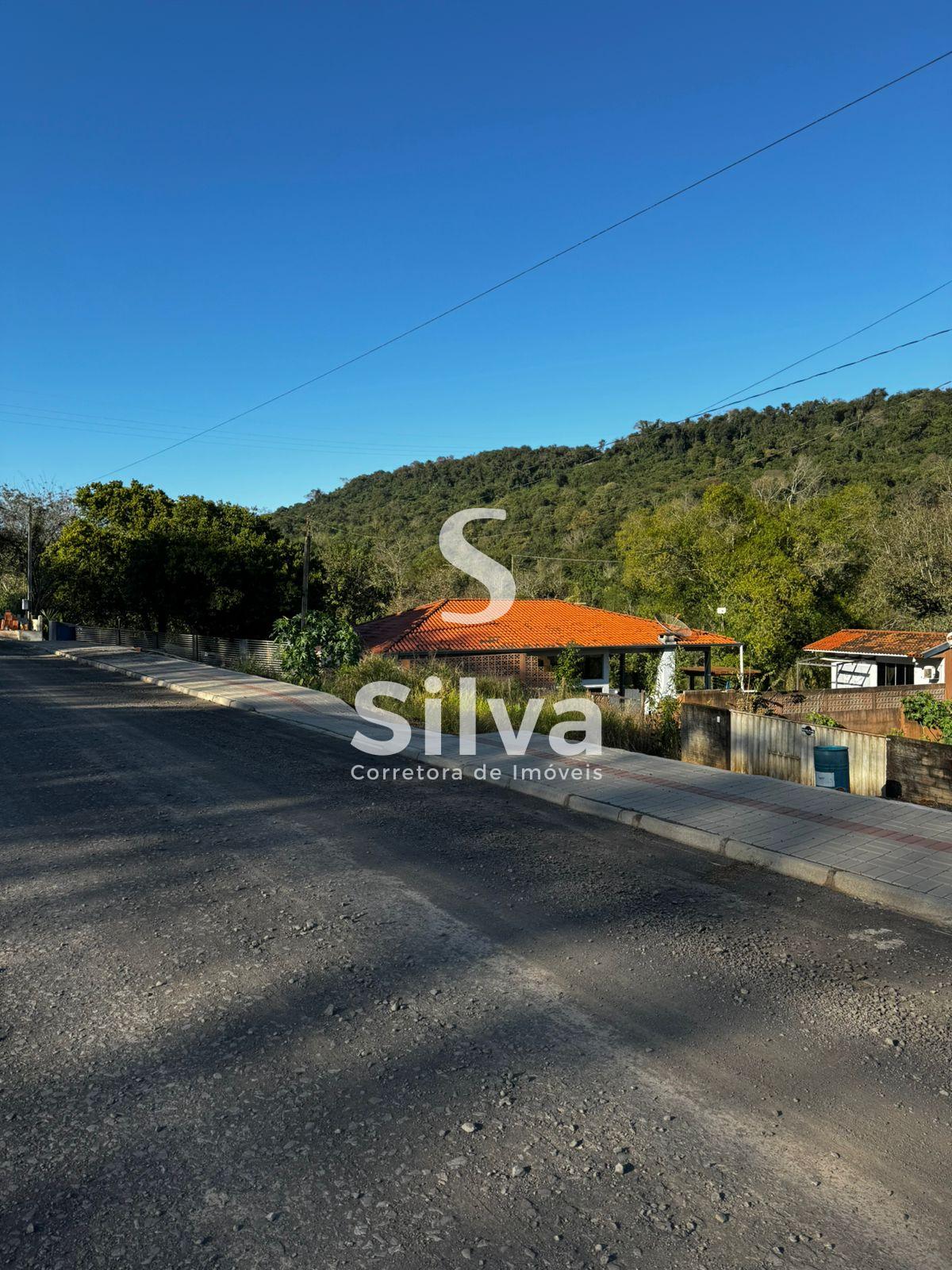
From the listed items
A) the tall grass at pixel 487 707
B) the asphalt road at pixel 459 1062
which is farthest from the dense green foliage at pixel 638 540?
the asphalt road at pixel 459 1062

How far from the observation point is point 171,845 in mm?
6727

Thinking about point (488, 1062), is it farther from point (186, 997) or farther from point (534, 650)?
point (534, 650)

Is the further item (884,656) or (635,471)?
(635,471)

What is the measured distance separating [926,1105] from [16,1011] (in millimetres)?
4076

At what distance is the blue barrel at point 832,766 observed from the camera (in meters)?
9.53

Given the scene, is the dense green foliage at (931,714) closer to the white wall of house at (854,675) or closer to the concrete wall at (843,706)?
the concrete wall at (843,706)

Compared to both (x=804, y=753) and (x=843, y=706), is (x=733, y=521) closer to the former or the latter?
(x=843, y=706)

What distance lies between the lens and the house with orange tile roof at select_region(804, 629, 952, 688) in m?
32.7

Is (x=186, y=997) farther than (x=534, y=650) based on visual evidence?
No

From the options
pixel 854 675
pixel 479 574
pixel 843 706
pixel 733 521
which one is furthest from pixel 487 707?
pixel 733 521

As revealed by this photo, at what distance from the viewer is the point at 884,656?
34906mm

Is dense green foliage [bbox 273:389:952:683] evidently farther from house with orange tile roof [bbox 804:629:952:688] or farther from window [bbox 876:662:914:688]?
window [bbox 876:662:914:688]

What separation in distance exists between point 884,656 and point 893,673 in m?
1.58

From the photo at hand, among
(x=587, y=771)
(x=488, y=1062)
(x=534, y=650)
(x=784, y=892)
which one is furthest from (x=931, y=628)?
(x=488, y=1062)
